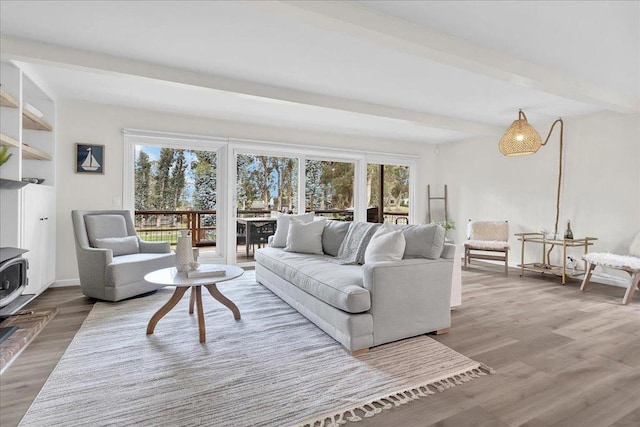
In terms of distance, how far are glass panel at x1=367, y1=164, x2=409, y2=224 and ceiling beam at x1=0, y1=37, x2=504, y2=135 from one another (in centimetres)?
194

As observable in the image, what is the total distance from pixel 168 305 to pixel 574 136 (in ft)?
18.6

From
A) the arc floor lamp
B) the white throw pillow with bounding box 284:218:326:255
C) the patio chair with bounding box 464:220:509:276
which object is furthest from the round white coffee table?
the patio chair with bounding box 464:220:509:276

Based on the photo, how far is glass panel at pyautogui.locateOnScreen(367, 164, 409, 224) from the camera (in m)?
6.67

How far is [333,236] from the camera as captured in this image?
153 inches

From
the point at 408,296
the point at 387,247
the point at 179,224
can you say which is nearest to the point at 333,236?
the point at 387,247

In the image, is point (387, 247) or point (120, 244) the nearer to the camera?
point (387, 247)

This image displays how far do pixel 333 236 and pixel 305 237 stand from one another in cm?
33

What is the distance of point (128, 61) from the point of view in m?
3.03

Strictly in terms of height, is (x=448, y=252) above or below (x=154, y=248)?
above

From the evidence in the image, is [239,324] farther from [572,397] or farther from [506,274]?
[506,274]

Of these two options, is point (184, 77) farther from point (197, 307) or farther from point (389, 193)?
point (389, 193)

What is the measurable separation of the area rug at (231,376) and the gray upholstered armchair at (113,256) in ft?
1.82

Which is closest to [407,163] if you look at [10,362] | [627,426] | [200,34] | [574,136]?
[574,136]

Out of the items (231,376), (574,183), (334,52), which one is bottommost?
(231,376)
